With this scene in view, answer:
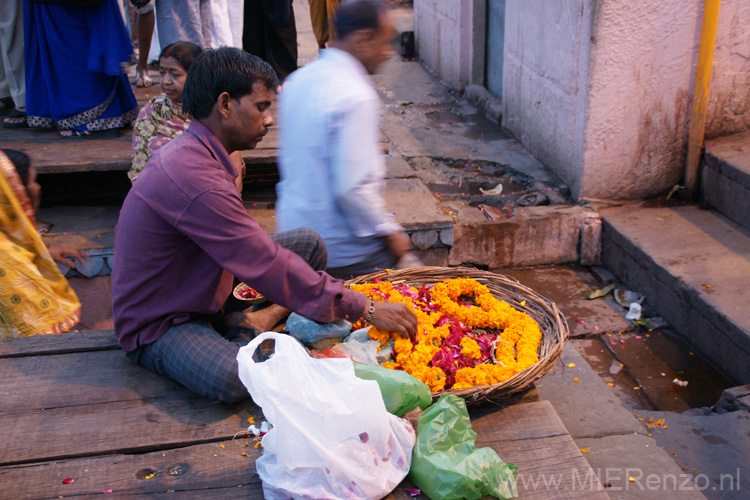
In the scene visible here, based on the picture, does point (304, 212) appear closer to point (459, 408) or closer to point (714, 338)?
point (459, 408)

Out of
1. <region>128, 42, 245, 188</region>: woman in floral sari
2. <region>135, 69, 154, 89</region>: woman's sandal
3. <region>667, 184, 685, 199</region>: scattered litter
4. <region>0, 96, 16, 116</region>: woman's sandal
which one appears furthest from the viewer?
<region>135, 69, 154, 89</region>: woman's sandal

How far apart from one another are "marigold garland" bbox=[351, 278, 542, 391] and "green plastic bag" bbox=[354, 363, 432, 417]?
0.84 feet

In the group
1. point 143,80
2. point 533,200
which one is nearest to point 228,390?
point 533,200

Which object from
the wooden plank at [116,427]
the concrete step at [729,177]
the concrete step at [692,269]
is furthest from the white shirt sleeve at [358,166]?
the concrete step at [729,177]

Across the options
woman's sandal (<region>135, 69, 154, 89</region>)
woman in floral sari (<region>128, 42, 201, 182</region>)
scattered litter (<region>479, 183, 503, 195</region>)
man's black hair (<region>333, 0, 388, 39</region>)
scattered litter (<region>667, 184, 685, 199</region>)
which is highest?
man's black hair (<region>333, 0, 388, 39</region>)

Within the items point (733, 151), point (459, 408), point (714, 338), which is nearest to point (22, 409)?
point (459, 408)

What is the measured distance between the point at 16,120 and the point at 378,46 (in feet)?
12.6

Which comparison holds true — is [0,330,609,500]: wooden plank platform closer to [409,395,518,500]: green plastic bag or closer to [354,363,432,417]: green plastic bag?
[409,395,518,500]: green plastic bag

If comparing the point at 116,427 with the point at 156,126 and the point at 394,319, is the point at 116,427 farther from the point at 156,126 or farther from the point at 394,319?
the point at 156,126

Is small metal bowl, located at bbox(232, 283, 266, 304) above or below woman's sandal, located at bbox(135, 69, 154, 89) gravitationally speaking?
below

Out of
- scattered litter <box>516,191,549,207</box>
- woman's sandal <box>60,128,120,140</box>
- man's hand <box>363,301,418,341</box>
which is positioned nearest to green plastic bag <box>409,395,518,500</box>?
man's hand <box>363,301,418,341</box>

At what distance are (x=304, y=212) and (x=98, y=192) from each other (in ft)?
9.48

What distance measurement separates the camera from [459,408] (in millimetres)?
2031

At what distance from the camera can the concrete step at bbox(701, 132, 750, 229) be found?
13.9ft
